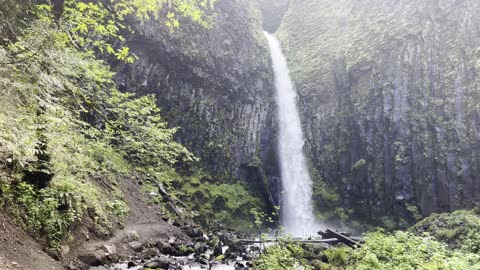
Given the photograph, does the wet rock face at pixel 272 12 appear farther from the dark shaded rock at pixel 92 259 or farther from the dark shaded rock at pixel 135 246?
the dark shaded rock at pixel 92 259

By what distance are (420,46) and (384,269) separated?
78.4 feet

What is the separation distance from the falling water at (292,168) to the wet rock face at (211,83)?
147 cm

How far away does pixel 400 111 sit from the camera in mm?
24047

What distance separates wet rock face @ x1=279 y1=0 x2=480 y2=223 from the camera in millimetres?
21031

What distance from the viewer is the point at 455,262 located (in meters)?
5.00

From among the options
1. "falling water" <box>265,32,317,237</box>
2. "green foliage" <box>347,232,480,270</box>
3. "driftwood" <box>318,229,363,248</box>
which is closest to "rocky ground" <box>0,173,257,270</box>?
"driftwood" <box>318,229,363,248</box>

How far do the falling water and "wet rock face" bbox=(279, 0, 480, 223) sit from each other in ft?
3.24

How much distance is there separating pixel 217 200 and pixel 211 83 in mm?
10017

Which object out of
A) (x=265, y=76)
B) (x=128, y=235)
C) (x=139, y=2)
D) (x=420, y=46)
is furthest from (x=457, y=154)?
(x=139, y=2)

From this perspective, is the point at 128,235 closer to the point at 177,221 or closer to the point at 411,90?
the point at 177,221

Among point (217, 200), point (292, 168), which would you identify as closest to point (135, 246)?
point (217, 200)

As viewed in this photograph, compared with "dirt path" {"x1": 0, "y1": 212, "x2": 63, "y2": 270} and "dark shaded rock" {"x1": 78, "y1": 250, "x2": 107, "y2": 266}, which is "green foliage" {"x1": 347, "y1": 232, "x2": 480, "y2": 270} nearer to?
"dirt path" {"x1": 0, "y1": 212, "x2": 63, "y2": 270}

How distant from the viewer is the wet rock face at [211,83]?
80.8 ft

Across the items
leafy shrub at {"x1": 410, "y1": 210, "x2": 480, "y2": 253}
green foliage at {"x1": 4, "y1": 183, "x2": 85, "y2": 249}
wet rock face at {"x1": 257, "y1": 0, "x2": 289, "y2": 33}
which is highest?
wet rock face at {"x1": 257, "y1": 0, "x2": 289, "y2": 33}
